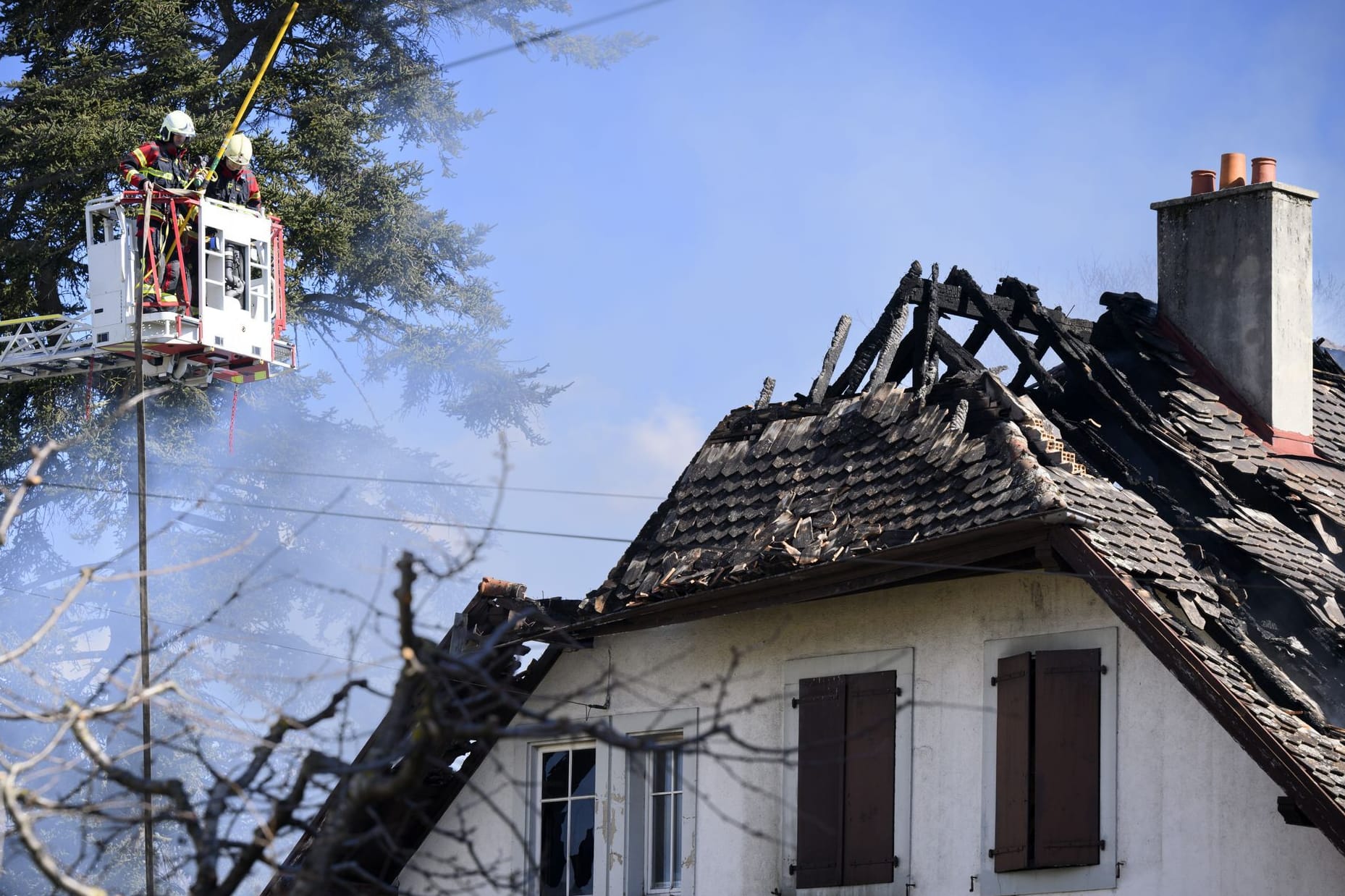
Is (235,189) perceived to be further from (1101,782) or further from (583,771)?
(1101,782)

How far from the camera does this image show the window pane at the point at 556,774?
52.0 ft

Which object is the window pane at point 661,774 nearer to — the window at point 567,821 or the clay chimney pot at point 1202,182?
the window at point 567,821

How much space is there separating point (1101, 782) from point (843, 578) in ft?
7.63

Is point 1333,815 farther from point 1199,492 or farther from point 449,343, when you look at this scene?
point 449,343

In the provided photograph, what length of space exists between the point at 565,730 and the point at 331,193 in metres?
24.6

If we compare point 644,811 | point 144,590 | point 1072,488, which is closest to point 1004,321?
point 1072,488

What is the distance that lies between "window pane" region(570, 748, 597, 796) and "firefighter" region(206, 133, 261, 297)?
7051 mm

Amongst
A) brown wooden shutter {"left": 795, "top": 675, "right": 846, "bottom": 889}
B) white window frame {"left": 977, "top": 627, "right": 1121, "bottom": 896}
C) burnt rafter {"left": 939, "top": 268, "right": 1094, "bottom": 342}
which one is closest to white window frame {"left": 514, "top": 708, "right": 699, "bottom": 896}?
brown wooden shutter {"left": 795, "top": 675, "right": 846, "bottom": 889}

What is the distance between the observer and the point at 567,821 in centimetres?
1568

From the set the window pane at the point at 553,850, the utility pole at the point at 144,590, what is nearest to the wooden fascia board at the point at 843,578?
the window pane at the point at 553,850

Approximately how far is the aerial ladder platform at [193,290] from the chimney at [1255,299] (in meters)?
9.22

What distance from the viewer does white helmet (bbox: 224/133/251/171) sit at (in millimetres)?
19703

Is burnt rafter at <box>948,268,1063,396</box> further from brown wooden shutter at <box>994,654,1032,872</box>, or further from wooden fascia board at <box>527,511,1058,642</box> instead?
brown wooden shutter at <box>994,654,1032,872</box>

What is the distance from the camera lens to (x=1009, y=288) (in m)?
17.4
